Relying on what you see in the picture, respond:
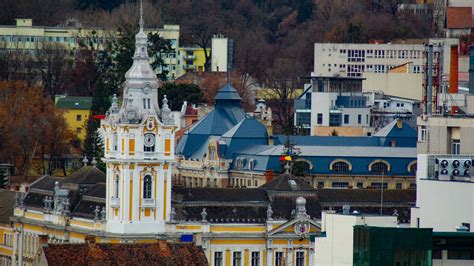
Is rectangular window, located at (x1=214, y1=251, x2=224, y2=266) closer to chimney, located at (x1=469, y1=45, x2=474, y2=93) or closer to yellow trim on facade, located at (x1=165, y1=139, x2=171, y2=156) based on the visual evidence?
yellow trim on facade, located at (x1=165, y1=139, x2=171, y2=156)

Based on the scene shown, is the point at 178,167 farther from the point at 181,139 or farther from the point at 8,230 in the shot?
the point at 8,230

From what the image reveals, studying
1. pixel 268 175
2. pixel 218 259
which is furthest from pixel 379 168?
pixel 218 259

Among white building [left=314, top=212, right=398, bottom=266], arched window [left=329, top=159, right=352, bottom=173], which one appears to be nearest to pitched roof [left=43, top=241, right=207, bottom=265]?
white building [left=314, top=212, right=398, bottom=266]

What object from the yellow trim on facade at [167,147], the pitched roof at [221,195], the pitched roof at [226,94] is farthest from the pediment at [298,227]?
the pitched roof at [226,94]

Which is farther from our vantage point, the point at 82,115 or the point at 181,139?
the point at 82,115

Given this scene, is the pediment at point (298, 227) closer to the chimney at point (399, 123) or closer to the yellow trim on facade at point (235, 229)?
the yellow trim on facade at point (235, 229)

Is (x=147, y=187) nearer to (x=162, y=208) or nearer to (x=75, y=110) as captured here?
(x=162, y=208)

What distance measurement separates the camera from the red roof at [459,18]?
14529cm

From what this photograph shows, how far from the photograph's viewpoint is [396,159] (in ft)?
537

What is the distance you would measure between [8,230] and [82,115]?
48195 millimetres

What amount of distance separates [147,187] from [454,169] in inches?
1786

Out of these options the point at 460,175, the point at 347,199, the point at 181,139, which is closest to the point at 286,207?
the point at 347,199

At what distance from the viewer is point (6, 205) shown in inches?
6063

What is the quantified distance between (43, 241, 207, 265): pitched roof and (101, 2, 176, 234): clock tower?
26.0m
